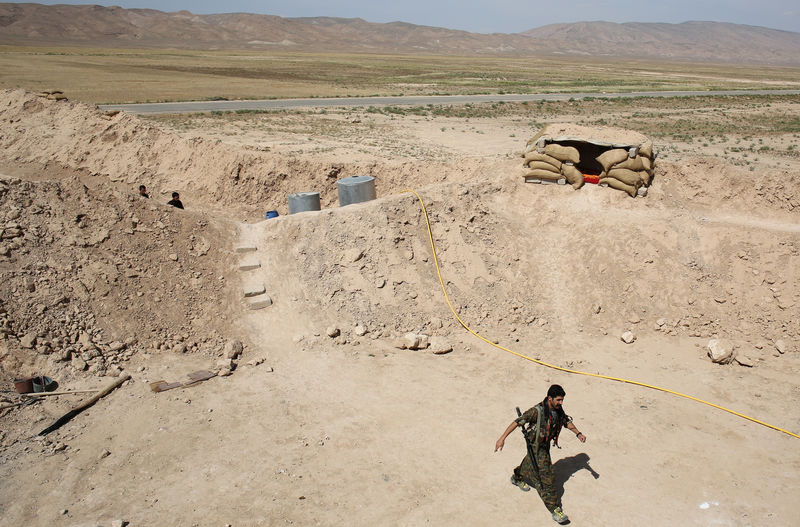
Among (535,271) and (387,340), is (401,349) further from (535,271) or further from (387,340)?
(535,271)

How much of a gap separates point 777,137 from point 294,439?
82.8 ft

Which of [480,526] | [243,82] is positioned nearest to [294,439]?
[480,526]

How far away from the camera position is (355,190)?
11.9m

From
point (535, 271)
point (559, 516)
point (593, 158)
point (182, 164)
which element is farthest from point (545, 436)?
point (182, 164)

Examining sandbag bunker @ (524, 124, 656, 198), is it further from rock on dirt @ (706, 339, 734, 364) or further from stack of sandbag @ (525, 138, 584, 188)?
rock on dirt @ (706, 339, 734, 364)

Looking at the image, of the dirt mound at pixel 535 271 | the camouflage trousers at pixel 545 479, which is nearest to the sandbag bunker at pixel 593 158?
the dirt mound at pixel 535 271

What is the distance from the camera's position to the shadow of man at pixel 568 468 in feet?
20.7

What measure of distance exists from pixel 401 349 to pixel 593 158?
7.72m

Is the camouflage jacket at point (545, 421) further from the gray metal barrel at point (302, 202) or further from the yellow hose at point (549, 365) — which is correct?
the gray metal barrel at point (302, 202)

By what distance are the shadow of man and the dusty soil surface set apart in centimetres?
3

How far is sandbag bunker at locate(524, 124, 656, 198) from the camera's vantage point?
38.7 feet

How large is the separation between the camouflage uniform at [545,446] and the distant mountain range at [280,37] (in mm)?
116655

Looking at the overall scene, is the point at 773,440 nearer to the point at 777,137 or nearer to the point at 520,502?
the point at 520,502

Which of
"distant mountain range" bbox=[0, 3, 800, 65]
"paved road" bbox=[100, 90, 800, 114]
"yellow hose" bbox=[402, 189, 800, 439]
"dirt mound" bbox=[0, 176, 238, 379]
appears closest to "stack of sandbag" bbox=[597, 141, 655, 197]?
"yellow hose" bbox=[402, 189, 800, 439]
